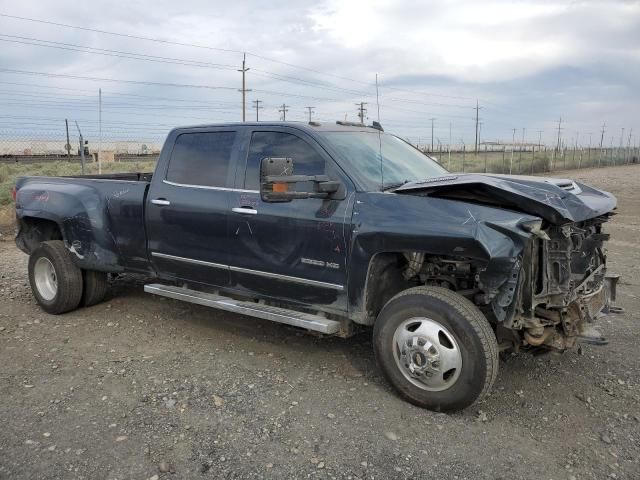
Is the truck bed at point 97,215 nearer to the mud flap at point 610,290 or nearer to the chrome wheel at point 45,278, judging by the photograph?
the chrome wheel at point 45,278

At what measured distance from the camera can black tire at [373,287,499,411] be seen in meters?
3.64

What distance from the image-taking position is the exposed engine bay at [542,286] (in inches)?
145

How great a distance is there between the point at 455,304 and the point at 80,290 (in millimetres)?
4049

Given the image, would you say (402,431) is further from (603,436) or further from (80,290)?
(80,290)

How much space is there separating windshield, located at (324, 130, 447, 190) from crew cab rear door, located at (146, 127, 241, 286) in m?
0.96

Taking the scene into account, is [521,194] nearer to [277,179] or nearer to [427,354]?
[427,354]

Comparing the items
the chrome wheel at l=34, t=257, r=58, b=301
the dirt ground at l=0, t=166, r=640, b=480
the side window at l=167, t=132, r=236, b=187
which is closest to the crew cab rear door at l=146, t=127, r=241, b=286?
the side window at l=167, t=132, r=236, b=187

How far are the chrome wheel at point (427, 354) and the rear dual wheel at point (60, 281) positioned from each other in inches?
143

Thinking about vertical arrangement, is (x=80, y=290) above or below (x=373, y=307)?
below

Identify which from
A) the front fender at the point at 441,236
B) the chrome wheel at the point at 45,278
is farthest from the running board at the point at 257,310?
the chrome wheel at the point at 45,278

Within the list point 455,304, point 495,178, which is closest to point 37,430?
point 455,304

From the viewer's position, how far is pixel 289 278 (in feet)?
14.6

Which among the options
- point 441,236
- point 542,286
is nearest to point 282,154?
point 441,236

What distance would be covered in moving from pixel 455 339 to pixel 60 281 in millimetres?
4096
